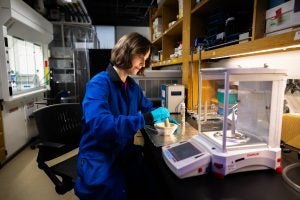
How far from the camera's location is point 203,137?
108cm

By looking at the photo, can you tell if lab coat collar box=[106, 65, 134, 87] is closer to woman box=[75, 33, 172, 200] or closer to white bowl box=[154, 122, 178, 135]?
woman box=[75, 33, 172, 200]

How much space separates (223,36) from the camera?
1532 mm

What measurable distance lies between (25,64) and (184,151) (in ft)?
13.2

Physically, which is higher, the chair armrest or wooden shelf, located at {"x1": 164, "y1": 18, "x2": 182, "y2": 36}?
wooden shelf, located at {"x1": 164, "y1": 18, "x2": 182, "y2": 36}

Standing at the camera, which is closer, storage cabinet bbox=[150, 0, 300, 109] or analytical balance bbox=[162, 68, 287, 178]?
analytical balance bbox=[162, 68, 287, 178]

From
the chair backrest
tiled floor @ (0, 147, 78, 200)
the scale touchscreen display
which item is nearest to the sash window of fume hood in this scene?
tiled floor @ (0, 147, 78, 200)

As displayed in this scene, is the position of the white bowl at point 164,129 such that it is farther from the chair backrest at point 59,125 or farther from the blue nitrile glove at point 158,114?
the chair backrest at point 59,125

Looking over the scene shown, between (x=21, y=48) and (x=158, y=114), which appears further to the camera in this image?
(x=21, y=48)

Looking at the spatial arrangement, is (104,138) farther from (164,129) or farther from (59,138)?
(59,138)

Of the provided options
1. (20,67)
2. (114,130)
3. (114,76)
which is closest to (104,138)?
(114,130)

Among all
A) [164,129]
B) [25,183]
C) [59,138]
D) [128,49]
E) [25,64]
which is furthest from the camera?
[25,64]

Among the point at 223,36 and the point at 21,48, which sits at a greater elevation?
the point at 21,48

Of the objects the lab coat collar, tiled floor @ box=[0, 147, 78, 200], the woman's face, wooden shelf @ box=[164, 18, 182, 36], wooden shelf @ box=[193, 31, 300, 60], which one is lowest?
tiled floor @ box=[0, 147, 78, 200]

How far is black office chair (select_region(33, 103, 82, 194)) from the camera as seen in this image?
54.1 inches
